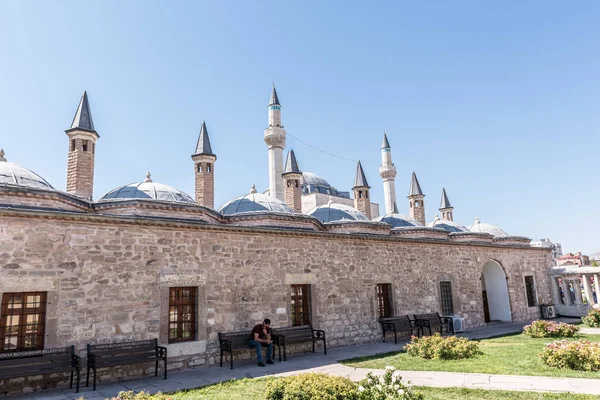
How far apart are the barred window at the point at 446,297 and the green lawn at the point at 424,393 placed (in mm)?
8844

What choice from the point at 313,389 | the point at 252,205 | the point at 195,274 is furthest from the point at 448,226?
the point at 313,389

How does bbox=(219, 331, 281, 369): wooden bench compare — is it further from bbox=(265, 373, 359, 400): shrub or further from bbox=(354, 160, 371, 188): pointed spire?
bbox=(354, 160, 371, 188): pointed spire

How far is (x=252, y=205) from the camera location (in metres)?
12.7

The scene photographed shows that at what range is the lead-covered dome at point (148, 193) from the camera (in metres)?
11.1

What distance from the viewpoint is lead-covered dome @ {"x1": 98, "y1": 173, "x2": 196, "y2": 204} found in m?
11.1

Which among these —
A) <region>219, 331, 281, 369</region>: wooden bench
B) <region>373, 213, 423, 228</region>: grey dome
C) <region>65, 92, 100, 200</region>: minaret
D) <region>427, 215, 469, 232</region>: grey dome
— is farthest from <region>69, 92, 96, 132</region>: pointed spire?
<region>427, 215, 469, 232</region>: grey dome

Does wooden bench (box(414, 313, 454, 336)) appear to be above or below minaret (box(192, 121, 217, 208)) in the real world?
below

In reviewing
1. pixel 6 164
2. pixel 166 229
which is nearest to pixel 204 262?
pixel 166 229

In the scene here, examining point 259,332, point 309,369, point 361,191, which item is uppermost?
point 361,191

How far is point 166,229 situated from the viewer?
30.0 ft

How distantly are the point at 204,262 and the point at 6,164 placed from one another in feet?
16.8

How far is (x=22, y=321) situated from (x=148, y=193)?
15.1ft

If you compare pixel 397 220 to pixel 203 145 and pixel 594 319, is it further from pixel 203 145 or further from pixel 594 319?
pixel 203 145

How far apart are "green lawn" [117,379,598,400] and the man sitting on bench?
173 centimetres
